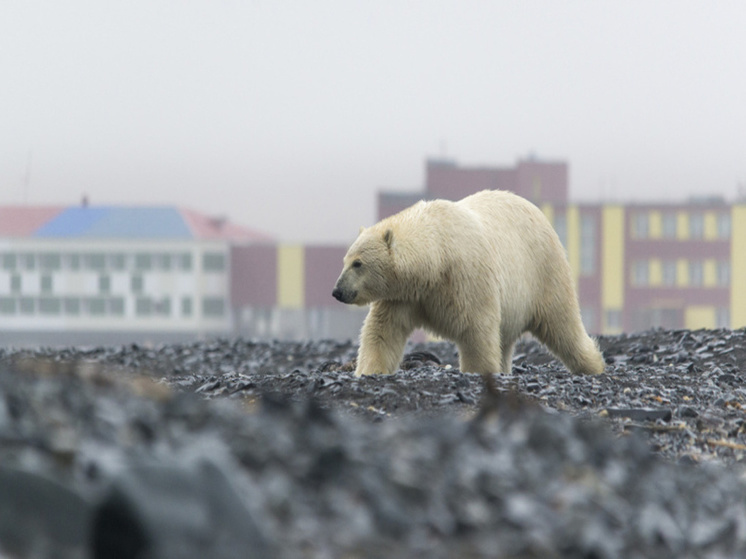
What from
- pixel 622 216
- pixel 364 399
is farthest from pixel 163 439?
pixel 622 216

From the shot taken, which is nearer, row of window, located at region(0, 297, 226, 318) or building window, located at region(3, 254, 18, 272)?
row of window, located at region(0, 297, 226, 318)

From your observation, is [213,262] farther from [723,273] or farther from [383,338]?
[383,338]

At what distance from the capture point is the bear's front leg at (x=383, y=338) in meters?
6.41

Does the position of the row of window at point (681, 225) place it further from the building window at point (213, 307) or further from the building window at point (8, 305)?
the building window at point (8, 305)

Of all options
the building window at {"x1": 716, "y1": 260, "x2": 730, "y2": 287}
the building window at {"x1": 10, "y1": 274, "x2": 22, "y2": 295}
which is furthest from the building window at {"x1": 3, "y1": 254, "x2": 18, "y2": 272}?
the building window at {"x1": 716, "y1": 260, "x2": 730, "y2": 287}

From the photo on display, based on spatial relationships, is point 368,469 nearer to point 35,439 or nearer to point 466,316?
point 35,439

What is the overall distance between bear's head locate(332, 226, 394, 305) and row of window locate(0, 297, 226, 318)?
4904 centimetres

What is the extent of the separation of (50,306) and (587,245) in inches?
1323

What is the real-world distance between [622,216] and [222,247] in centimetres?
2395

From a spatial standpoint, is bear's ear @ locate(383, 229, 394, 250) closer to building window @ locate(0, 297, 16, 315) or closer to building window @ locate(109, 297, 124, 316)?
building window @ locate(109, 297, 124, 316)

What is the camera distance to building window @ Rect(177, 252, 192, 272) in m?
52.5

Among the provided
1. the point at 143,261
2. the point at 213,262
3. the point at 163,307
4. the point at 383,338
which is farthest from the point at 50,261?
the point at 383,338

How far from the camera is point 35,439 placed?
8.55 ft

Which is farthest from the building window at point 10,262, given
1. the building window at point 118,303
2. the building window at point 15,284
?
the building window at point 118,303
